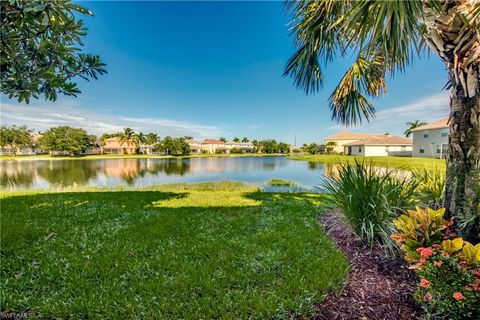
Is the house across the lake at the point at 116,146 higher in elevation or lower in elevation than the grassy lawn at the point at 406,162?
higher

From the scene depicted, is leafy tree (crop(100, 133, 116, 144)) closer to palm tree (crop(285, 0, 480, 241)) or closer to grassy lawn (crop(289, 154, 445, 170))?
grassy lawn (crop(289, 154, 445, 170))

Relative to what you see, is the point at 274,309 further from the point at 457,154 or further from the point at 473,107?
the point at 473,107

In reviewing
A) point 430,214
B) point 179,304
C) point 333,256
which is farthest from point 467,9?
point 179,304

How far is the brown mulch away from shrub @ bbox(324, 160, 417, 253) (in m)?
0.23

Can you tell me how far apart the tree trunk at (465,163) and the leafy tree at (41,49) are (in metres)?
3.67

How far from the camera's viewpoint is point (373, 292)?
7.22 feet

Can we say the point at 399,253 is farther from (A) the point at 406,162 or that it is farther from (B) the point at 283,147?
(B) the point at 283,147

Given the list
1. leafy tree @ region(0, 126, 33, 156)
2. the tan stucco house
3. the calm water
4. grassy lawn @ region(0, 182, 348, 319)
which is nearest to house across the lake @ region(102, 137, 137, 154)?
leafy tree @ region(0, 126, 33, 156)

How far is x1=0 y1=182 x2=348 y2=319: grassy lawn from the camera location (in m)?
2.00

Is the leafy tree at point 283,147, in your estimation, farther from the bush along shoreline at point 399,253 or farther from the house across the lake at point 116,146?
the bush along shoreline at point 399,253

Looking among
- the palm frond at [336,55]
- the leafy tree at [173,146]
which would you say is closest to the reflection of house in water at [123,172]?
the palm frond at [336,55]

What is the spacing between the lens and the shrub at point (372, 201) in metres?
3.05

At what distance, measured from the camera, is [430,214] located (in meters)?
2.09

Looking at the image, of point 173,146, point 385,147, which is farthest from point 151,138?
point 385,147
